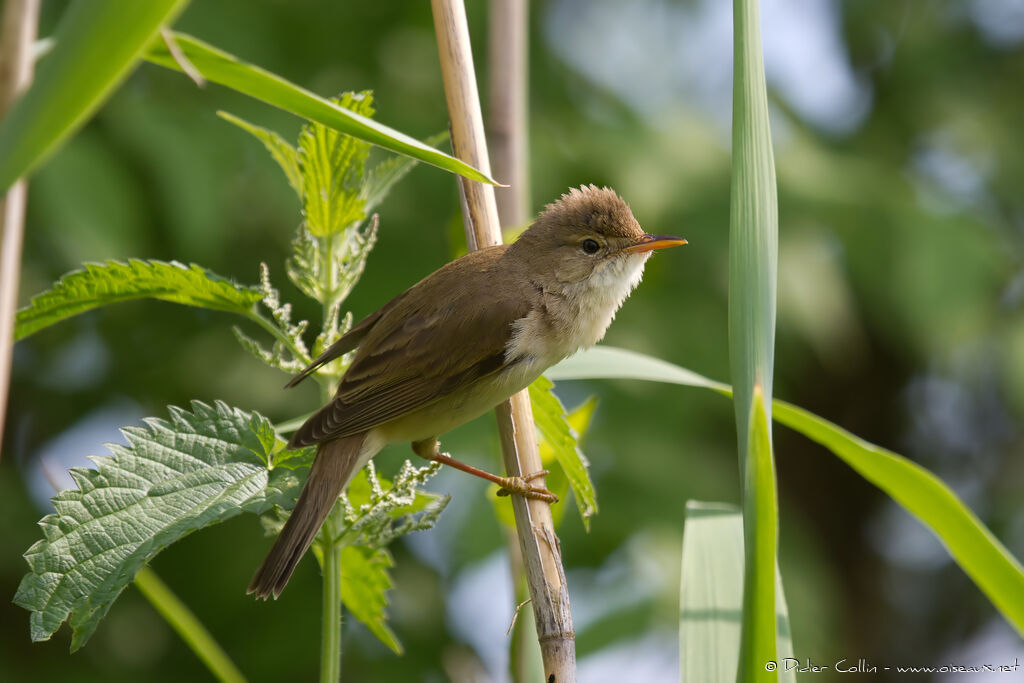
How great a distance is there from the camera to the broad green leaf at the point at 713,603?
1.42 meters

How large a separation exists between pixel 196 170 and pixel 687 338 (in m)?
1.83

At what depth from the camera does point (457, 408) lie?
88.0 inches

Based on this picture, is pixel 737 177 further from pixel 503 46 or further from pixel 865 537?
pixel 865 537

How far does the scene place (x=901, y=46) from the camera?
4.47m

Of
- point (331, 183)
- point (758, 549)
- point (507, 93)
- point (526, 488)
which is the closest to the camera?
point (758, 549)

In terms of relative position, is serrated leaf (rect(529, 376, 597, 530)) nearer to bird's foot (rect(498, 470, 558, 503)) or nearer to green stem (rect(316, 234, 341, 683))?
bird's foot (rect(498, 470, 558, 503))

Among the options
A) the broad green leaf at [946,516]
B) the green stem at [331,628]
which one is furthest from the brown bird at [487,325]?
the broad green leaf at [946,516]

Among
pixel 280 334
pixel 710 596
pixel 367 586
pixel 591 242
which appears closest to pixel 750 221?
pixel 710 596

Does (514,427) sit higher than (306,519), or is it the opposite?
(514,427)

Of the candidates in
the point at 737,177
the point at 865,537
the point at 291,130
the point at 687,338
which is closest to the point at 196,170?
the point at 291,130

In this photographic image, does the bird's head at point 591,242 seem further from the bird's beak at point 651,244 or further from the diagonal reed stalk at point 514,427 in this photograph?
the diagonal reed stalk at point 514,427

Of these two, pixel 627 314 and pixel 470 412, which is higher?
pixel 627 314

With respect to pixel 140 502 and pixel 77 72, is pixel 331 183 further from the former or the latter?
pixel 77 72

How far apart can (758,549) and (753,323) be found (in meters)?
0.26
